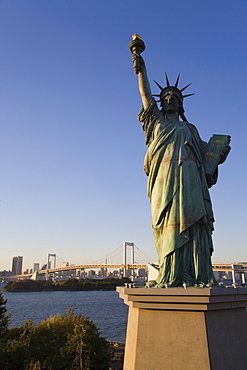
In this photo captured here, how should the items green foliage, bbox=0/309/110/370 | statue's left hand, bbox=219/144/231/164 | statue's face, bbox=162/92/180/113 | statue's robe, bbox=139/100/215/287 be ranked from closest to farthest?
1. statue's robe, bbox=139/100/215/287
2. statue's left hand, bbox=219/144/231/164
3. statue's face, bbox=162/92/180/113
4. green foliage, bbox=0/309/110/370

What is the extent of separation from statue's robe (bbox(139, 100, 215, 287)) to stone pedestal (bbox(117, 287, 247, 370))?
544 millimetres

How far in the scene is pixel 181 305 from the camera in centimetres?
418

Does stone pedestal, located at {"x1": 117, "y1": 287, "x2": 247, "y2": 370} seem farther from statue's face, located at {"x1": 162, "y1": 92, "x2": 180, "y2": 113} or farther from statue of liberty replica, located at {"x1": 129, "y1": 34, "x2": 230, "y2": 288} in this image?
statue's face, located at {"x1": 162, "y1": 92, "x2": 180, "y2": 113}

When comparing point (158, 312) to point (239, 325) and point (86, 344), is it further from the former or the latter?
point (86, 344)

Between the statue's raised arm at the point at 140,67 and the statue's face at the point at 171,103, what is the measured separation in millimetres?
376

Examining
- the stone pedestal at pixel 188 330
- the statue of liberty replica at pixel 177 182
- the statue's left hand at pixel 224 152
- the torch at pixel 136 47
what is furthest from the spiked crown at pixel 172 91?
the stone pedestal at pixel 188 330

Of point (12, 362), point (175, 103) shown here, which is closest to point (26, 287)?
point (12, 362)

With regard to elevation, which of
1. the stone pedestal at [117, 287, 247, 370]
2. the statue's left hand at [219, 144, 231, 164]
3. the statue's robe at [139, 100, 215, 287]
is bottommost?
the stone pedestal at [117, 287, 247, 370]

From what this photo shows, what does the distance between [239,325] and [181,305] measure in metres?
1.09

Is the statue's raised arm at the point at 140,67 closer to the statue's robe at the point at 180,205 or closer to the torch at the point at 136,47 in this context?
the torch at the point at 136,47

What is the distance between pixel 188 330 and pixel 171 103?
4423 mm

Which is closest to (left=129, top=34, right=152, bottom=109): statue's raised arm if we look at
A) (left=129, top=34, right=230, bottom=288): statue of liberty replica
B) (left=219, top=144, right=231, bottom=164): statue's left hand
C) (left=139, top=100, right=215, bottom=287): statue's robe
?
(left=129, top=34, right=230, bottom=288): statue of liberty replica

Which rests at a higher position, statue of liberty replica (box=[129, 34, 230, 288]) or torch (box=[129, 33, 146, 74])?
torch (box=[129, 33, 146, 74])

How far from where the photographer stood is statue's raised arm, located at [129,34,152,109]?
21.2ft
